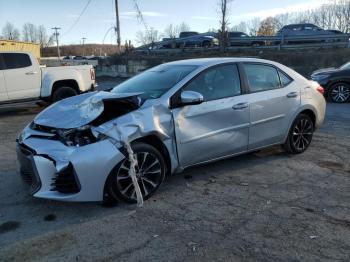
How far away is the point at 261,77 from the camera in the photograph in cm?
596

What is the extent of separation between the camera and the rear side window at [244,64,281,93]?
5777 mm

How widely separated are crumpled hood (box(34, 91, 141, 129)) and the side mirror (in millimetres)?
532

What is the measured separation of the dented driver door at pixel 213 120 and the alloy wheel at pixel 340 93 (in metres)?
8.38

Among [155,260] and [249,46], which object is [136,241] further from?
[249,46]

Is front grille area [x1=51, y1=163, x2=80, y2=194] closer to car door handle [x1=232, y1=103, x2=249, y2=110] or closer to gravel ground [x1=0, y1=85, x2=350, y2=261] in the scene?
gravel ground [x1=0, y1=85, x2=350, y2=261]

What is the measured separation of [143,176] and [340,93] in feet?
33.0

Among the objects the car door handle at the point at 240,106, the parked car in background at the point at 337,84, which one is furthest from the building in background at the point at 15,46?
the car door handle at the point at 240,106

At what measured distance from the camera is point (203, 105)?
203 inches

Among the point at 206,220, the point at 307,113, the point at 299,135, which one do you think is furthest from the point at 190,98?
the point at 307,113

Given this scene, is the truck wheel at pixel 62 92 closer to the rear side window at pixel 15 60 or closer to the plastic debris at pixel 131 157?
the rear side window at pixel 15 60

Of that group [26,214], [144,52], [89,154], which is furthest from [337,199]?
[144,52]

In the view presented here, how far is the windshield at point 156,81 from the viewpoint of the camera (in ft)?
16.9

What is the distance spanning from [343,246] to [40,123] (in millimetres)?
3448

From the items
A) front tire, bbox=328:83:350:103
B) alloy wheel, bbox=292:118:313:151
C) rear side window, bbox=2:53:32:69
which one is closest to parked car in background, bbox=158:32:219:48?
front tire, bbox=328:83:350:103
